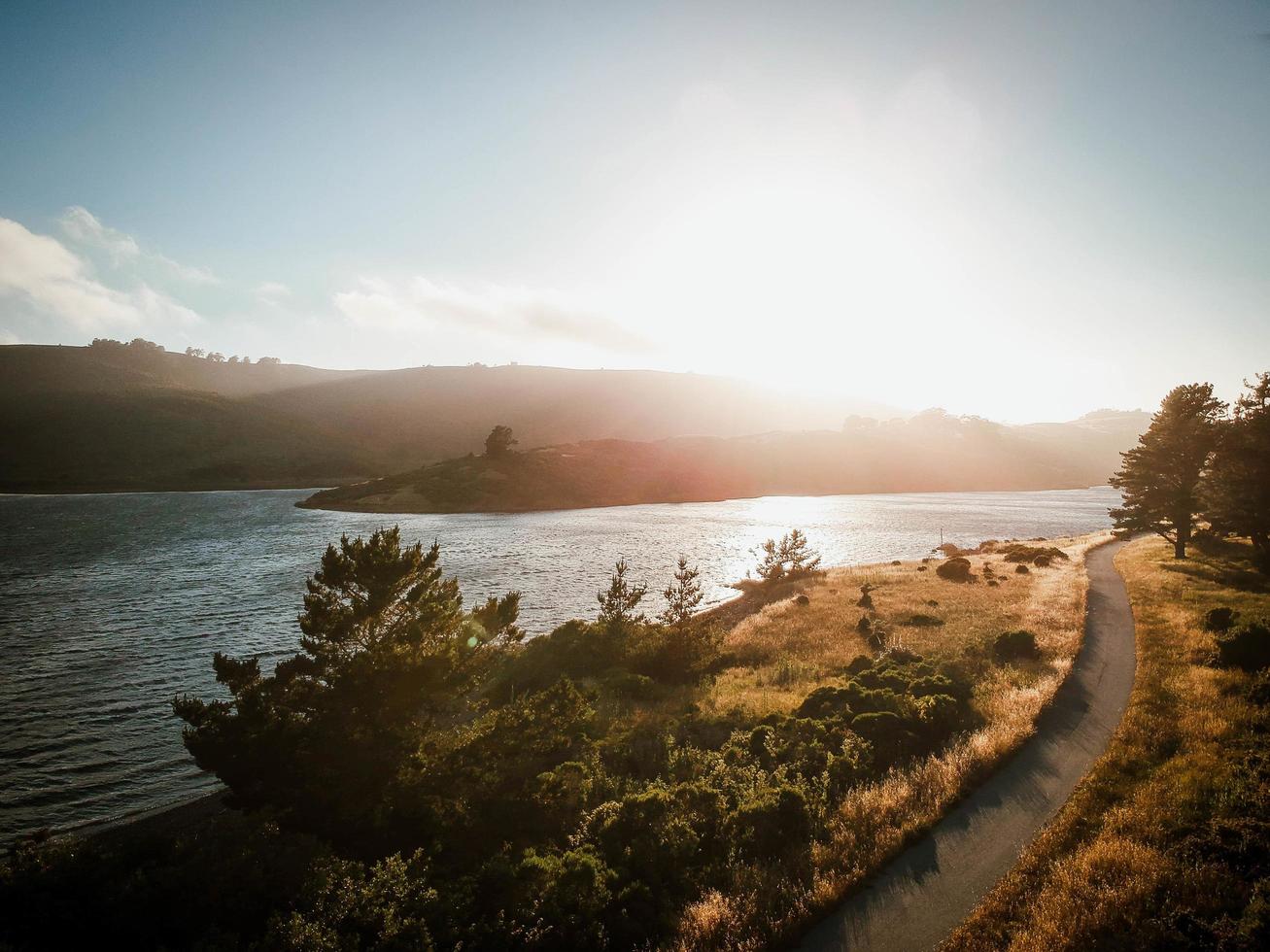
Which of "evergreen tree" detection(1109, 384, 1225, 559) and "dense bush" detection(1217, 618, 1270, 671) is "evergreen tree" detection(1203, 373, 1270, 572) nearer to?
"evergreen tree" detection(1109, 384, 1225, 559)

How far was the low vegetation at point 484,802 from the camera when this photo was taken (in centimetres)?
1080

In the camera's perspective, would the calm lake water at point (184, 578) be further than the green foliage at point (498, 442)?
No

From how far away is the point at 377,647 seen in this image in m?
15.0

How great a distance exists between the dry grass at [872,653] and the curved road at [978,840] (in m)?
0.37

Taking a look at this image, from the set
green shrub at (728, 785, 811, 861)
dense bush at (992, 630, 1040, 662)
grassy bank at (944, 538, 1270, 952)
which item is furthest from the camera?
dense bush at (992, 630, 1040, 662)

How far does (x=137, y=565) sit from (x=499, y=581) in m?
37.5


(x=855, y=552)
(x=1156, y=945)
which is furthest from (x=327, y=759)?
(x=855, y=552)

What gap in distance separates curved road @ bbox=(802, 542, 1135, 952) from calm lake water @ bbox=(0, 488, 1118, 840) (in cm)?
2241

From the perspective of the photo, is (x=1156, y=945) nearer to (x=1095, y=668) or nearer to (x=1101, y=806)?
(x=1101, y=806)

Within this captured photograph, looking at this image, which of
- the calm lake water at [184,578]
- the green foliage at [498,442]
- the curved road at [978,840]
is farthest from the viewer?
the green foliage at [498,442]

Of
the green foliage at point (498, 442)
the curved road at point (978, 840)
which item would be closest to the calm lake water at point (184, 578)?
the curved road at point (978, 840)

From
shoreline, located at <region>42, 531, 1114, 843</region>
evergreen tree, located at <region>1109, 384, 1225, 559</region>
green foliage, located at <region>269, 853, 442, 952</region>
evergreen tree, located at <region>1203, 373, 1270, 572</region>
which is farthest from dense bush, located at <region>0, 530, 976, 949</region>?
evergreen tree, located at <region>1109, 384, 1225, 559</region>

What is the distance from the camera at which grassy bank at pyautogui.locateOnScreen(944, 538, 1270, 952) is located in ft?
31.1

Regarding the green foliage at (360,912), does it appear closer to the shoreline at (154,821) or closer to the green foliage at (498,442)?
the shoreline at (154,821)
